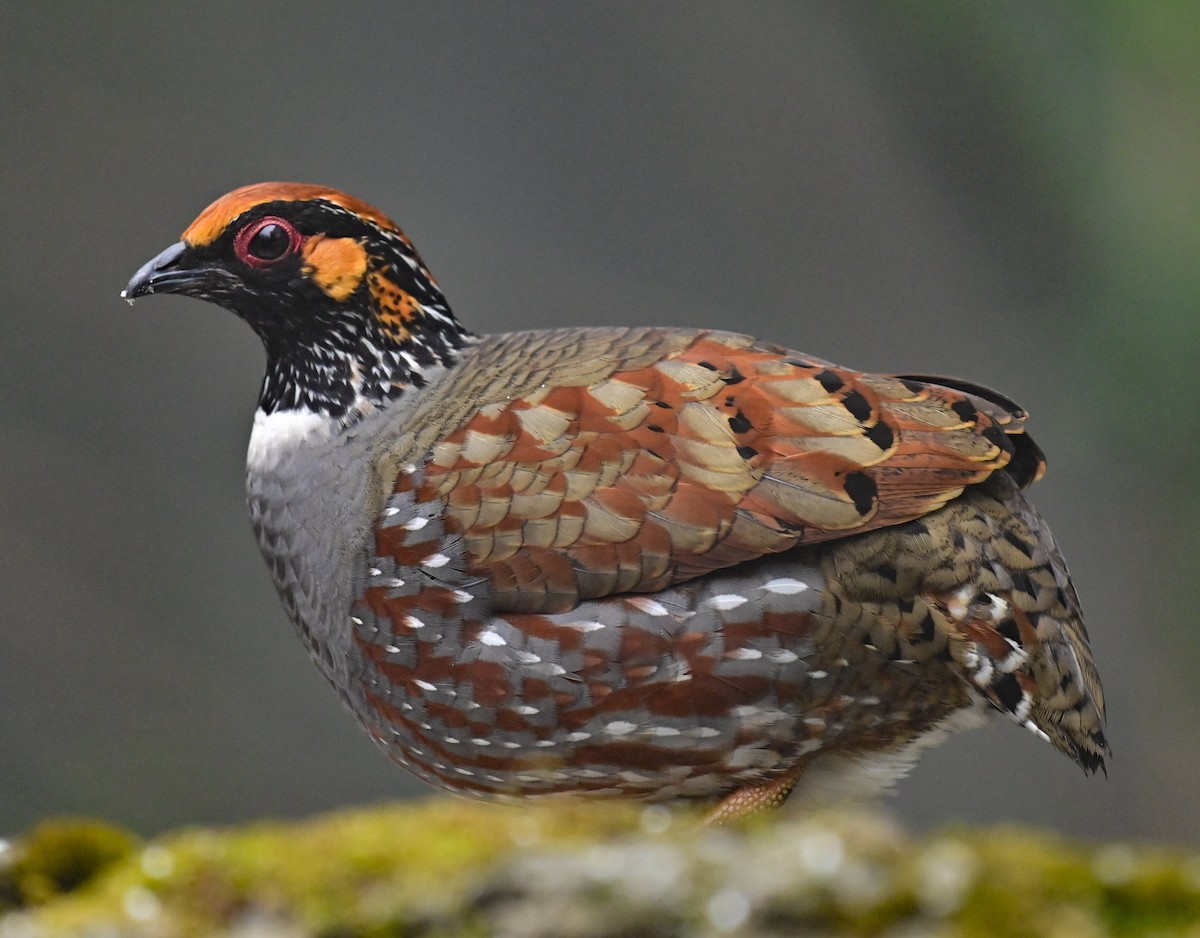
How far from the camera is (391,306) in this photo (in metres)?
3.43

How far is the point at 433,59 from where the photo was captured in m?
6.88

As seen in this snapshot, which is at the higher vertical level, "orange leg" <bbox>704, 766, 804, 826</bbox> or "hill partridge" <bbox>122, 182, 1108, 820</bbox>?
"hill partridge" <bbox>122, 182, 1108, 820</bbox>

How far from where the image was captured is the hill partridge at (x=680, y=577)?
2.82m

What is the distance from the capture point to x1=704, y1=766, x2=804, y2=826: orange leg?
2.90m

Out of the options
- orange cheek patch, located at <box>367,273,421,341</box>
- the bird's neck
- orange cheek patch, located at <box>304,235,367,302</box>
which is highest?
orange cheek patch, located at <box>304,235,367,302</box>

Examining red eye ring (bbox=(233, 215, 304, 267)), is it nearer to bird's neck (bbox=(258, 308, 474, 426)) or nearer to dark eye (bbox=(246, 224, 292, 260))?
dark eye (bbox=(246, 224, 292, 260))

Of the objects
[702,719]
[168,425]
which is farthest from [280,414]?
[168,425]

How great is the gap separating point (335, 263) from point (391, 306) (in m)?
0.18

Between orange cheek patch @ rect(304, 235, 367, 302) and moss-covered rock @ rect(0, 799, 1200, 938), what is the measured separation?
196 cm

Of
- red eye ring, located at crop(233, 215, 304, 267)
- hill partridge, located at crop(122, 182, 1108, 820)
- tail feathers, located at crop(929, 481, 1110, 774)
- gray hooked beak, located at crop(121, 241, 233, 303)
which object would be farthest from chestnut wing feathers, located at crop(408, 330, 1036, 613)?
gray hooked beak, located at crop(121, 241, 233, 303)

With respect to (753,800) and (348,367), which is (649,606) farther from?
(348,367)

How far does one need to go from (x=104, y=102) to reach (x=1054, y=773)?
5.94 meters

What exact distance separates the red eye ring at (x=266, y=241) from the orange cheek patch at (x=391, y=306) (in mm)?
215

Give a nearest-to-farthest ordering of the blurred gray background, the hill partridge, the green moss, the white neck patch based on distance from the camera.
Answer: the green moss, the hill partridge, the white neck patch, the blurred gray background
